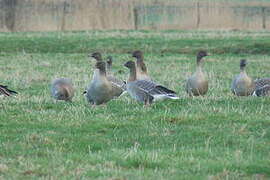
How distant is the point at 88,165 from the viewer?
8.16 metres

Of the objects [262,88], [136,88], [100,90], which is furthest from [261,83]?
[100,90]

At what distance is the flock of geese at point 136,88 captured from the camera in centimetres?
1336

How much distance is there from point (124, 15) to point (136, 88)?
31.7 m

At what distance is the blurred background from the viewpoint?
4278 centimetres

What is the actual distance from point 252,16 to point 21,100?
3343 cm

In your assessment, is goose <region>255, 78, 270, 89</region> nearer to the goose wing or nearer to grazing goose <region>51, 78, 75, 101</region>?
the goose wing

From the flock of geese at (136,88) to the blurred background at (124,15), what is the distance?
87.8 ft

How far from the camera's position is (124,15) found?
45.3 m

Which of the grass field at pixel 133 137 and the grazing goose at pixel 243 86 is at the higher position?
the grazing goose at pixel 243 86

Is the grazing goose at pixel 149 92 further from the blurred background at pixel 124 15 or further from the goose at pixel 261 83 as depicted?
the blurred background at pixel 124 15

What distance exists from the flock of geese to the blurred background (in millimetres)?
26776

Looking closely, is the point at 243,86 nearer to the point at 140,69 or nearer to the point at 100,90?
the point at 140,69

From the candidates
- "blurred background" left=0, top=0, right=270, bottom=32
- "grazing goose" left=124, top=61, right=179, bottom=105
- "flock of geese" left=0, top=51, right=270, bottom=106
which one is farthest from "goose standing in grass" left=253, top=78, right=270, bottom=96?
"blurred background" left=0, top=0, right=270, bottom=32

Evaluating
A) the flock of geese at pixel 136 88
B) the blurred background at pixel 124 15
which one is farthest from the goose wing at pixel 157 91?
the blurred background at pixel 124 15
